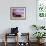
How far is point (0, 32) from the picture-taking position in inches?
300

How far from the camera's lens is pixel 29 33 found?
765 cm

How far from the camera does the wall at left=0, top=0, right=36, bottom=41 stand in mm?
7562

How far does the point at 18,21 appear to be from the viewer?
300 inches

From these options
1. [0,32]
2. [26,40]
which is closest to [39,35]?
[26,40]

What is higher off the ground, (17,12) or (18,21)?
(17,12)

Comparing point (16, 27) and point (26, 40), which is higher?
point (16, 27)

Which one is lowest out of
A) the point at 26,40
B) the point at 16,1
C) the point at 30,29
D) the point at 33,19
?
the point at 26,40

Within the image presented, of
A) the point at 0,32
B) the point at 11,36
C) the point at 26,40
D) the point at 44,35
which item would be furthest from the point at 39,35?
the point at 0,32

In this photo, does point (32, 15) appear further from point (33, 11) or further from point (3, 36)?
point (3, 36)

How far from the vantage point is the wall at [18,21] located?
756cm

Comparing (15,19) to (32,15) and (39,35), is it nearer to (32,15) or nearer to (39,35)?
(32,15)

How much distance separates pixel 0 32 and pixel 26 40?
4.17 feet

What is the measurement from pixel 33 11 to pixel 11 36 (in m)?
1.55

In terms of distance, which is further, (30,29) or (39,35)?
(30,29)
